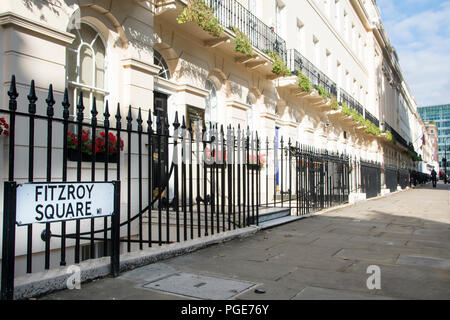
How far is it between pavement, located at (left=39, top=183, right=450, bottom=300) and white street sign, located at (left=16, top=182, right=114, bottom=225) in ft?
2.19

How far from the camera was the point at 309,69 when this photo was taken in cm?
1728

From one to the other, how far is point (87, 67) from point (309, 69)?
12.1 meters

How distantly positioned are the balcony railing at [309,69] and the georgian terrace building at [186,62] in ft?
0.24

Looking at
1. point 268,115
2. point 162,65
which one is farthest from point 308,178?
point 162,65

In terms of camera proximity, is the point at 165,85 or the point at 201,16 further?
the point at 165,85

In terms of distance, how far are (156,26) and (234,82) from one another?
3.60 meters

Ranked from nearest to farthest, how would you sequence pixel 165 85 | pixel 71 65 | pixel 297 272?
pixel 297 272
pixel 71 65
pixel 165 85

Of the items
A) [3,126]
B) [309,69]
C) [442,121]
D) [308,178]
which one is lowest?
[308,178]

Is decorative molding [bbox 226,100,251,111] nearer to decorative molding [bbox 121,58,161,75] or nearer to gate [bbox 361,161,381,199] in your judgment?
decorative molding [bbox 121,58,161,75]

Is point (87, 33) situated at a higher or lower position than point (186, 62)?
lower

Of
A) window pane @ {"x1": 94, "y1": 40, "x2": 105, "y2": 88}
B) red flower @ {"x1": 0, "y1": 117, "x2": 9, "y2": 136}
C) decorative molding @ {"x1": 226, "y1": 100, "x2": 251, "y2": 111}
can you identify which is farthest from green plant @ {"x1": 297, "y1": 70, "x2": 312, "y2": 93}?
red flower @ {"x1": 0, "y1": 117, "x2": 9, "y2": 136}

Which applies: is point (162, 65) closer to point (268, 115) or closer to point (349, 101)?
point (268, 115)

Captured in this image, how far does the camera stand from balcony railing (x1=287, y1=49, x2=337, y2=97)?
15.4 metres
